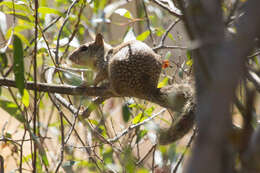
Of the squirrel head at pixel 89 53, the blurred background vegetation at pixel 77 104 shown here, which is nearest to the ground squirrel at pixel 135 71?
the blurred background vegetation at pixel 77 104

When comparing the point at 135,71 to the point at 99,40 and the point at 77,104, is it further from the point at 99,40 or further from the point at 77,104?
the point at 99,40

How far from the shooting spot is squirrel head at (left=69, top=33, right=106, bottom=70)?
10.3 ft

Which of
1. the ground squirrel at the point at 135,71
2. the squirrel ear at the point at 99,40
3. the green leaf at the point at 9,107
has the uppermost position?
the squirrel ear at the point at 99,40

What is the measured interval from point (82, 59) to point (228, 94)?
8.84 feet

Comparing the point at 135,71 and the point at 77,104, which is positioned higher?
the point at 135,71

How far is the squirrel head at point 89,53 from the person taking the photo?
3139 millimetres

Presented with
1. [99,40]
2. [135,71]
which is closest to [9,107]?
[135,71]

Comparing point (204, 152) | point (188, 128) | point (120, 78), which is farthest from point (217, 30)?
point (120, 78)

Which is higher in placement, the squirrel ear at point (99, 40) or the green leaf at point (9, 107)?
the squirrel ear at point (99, 40)

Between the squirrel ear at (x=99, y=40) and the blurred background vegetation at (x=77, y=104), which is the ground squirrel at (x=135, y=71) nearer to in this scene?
the blurred background vegetation at (x=77, y=104)

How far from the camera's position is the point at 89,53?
3.20 metres

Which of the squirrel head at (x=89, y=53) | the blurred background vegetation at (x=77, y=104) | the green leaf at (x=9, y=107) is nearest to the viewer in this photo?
the blurred background vegetation at (x=77, y=104)

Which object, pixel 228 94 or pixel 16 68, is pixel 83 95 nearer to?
pixel 16 68

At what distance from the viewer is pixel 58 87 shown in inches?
82.5
